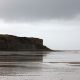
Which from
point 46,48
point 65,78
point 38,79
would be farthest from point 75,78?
point 46,48

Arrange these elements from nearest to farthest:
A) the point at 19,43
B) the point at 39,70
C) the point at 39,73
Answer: the point at 39,73
the point at 39,70
the point at 19,43

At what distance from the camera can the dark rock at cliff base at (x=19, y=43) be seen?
129125 mm

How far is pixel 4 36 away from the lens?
136 meters

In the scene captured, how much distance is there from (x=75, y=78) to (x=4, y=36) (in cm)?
12074

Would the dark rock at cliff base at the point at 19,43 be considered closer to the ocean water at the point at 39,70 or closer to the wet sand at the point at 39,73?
the ocean water at the point at 39,70

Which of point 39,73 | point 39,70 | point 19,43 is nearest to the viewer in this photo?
point 39,73

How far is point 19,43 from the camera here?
135875mm

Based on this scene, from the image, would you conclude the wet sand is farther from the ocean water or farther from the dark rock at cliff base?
the dark rock at cliff base

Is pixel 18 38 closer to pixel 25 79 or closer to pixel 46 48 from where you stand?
pixel 46 48

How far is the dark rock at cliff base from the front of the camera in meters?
129

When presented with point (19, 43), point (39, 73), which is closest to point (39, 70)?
point (39, 73)

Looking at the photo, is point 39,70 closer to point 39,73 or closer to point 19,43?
point 39,73

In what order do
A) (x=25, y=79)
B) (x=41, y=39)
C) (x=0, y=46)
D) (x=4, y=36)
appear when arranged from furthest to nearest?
(x=41, y=39) < (x=4, y=36) < (x=0, y=46) < (x=25, y=79)

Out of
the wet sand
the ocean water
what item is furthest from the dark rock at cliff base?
the wet sand
